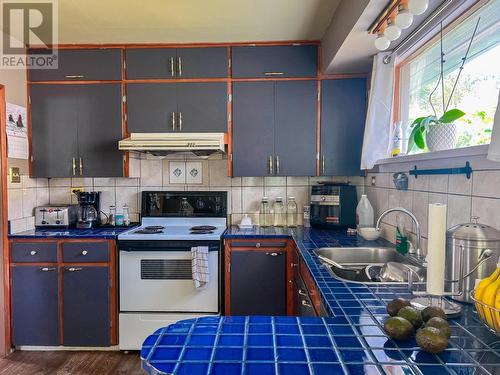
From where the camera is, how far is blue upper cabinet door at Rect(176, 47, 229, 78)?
2721 millimetres

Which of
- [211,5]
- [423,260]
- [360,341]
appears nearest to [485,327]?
[360,341]

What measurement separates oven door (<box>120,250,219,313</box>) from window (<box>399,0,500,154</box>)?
1752 mm

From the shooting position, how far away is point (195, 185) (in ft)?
10.0

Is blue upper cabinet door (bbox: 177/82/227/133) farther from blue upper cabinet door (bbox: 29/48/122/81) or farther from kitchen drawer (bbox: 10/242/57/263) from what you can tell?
kitchen drawer (bbox: 10/242/57/263)

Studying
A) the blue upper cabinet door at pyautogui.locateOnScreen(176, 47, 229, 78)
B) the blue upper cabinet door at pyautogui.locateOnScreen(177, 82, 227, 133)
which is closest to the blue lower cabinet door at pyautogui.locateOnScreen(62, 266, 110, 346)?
the blue upper cabinet door at pyautogui.locateOnScreen(177, 82, 227, 133)

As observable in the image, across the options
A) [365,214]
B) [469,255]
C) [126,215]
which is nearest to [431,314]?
[469,255]

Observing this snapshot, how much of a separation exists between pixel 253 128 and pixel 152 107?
87 cm

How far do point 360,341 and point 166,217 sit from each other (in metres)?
2.39

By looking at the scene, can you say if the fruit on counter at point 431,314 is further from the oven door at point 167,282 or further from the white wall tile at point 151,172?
the white wall tile at point 151,172

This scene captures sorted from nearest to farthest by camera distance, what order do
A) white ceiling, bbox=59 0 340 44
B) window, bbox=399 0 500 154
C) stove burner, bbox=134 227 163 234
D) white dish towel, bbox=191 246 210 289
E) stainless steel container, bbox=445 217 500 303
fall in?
stainless steel container, bbox=445 217 500 303 < window, bbox=399 0 500 154 < white ceiling, bbox=59 0 340 44 < white dish towel, bbox=191 246 210 289 < stove burner, bbox=134 227 163 234

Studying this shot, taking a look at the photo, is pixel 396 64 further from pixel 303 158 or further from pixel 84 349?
pixel 84 349

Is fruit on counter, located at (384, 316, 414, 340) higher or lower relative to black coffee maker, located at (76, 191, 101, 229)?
lower

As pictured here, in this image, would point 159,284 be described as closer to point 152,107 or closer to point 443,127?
point 152,107

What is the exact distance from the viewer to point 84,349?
2539mm
